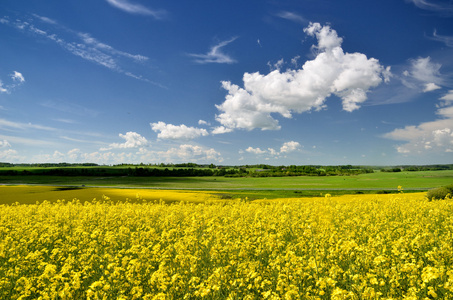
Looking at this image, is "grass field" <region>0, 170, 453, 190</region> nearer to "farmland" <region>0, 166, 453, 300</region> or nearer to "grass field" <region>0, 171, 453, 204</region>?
"grass field" <region>0, 171, 453, 204</region>

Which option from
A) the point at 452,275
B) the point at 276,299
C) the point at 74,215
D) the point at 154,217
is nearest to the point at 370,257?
the point at 452,275

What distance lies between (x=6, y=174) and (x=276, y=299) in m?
126

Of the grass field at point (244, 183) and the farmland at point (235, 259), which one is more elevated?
the farmland at point (235, 259)

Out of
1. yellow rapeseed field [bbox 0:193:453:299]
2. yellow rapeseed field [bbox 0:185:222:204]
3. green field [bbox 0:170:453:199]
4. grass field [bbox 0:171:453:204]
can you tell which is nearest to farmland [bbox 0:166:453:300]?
yellow rapeseed field [bbox 0:193:453:299]

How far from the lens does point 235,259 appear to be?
621 cm

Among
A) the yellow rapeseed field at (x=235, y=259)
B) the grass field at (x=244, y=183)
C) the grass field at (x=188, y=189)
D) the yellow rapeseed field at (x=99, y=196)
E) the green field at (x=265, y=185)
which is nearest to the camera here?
the yellow rapeseed field at (x=235, y=259)

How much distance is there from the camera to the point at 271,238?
6.22 metres

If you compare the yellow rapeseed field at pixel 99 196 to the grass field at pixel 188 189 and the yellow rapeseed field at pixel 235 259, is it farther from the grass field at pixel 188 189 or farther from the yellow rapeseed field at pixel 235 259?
the yellow rapeseed field at pixel 235 259

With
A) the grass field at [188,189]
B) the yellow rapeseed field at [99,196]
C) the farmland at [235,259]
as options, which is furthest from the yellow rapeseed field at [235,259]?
the yellow rapeseed field at [99,196]

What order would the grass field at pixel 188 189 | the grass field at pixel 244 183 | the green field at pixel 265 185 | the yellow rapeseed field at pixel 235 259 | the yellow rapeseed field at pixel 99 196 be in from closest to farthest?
the yellow rapeseed field at pixel 235 259
the yellow rapeseed field at pixel 99 196
the grass field at pixel 188 189
the green field at pixel 265 185
the grass field at pixel 244 183

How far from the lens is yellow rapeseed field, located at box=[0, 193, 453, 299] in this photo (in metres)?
4.41

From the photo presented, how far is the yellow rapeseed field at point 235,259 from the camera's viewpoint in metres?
4.41

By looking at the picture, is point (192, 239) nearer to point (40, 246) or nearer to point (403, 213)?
point (40, 246)

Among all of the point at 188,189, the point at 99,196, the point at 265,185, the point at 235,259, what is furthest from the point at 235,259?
the point at 265,185
